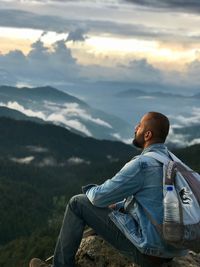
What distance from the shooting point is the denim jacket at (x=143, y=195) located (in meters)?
10.2

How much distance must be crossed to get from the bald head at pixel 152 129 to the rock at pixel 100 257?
3.77 metres

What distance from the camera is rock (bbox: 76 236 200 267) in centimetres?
1292

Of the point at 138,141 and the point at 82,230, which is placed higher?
the point at 138,141

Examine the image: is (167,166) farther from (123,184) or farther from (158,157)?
(123,184)

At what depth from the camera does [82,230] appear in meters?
11.5

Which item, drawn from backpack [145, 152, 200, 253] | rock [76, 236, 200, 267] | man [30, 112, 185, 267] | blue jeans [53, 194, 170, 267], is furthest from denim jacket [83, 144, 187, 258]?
rock [76, 236, 200, 267]

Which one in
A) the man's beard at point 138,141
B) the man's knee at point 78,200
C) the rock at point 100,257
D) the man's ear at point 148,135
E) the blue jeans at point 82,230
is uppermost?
the man's ear at point 148,135

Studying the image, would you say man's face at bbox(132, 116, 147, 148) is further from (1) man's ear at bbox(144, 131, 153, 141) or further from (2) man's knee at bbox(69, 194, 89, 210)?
(2) man's knee at bbox(69, 194, 89, 210)

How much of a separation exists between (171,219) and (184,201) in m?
0.44

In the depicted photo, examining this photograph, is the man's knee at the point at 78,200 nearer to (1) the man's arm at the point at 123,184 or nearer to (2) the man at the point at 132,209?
(2) the man at the point at 132,209

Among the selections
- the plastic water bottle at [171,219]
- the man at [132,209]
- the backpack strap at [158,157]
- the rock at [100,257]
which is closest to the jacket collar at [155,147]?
the man at [132,209]

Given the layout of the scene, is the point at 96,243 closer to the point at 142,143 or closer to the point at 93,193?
the point at 93,193

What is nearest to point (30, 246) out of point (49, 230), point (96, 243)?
point (49, 230)

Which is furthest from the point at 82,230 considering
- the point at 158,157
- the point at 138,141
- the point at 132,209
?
the point at 158,157
